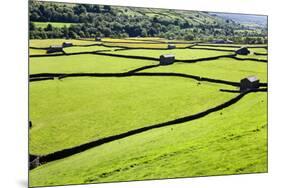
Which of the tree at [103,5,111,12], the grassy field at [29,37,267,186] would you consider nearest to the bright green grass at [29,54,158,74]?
the grassy field at [29,37,267,186]

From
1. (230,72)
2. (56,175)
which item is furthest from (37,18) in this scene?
(230,72)

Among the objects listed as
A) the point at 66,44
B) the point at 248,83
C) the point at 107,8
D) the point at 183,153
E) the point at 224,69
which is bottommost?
the point at 183,153

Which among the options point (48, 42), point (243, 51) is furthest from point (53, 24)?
point (243, 51)

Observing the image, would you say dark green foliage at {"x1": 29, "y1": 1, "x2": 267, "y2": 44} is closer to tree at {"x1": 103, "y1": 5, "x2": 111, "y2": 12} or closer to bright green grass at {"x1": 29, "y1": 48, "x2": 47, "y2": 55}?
tree at {"x1": 103, "y1": 5, "x2": 111, "y2": 12}

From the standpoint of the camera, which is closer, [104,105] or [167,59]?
[104,105]

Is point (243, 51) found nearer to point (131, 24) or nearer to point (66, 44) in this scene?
point (131, 24)

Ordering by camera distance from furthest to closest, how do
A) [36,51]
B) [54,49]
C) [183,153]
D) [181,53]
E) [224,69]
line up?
[224,69]
[181,53]
[183,153]
[54,49]
[36,51]

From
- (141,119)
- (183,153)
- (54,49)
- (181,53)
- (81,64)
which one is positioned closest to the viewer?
(54,49)

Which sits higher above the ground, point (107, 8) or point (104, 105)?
point (107, 8)
